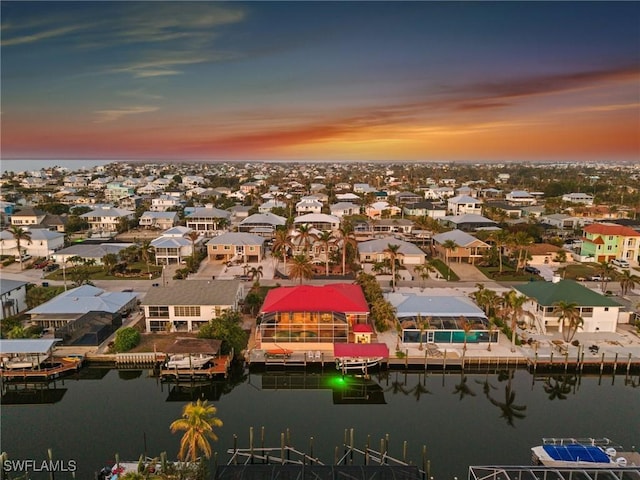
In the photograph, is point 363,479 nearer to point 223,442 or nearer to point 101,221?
point 223,442

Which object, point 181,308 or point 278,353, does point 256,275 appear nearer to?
point 181,308

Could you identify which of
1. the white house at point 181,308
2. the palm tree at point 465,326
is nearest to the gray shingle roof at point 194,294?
the white house at point 181,308

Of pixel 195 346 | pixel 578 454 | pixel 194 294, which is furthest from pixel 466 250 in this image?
pixel 195 346

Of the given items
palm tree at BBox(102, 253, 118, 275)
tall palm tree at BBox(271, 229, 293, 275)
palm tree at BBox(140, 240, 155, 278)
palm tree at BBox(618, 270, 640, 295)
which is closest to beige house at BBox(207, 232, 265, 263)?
tall palm tree at BBox(271, 229, 293, 275)

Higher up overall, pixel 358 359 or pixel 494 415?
pixel 358 359

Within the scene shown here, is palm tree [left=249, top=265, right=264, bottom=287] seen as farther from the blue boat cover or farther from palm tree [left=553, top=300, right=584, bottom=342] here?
the blue boat cover

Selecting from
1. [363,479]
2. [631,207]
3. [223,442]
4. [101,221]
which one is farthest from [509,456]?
[631,207]

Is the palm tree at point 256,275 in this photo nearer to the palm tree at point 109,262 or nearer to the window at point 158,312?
the window at point 158,312
